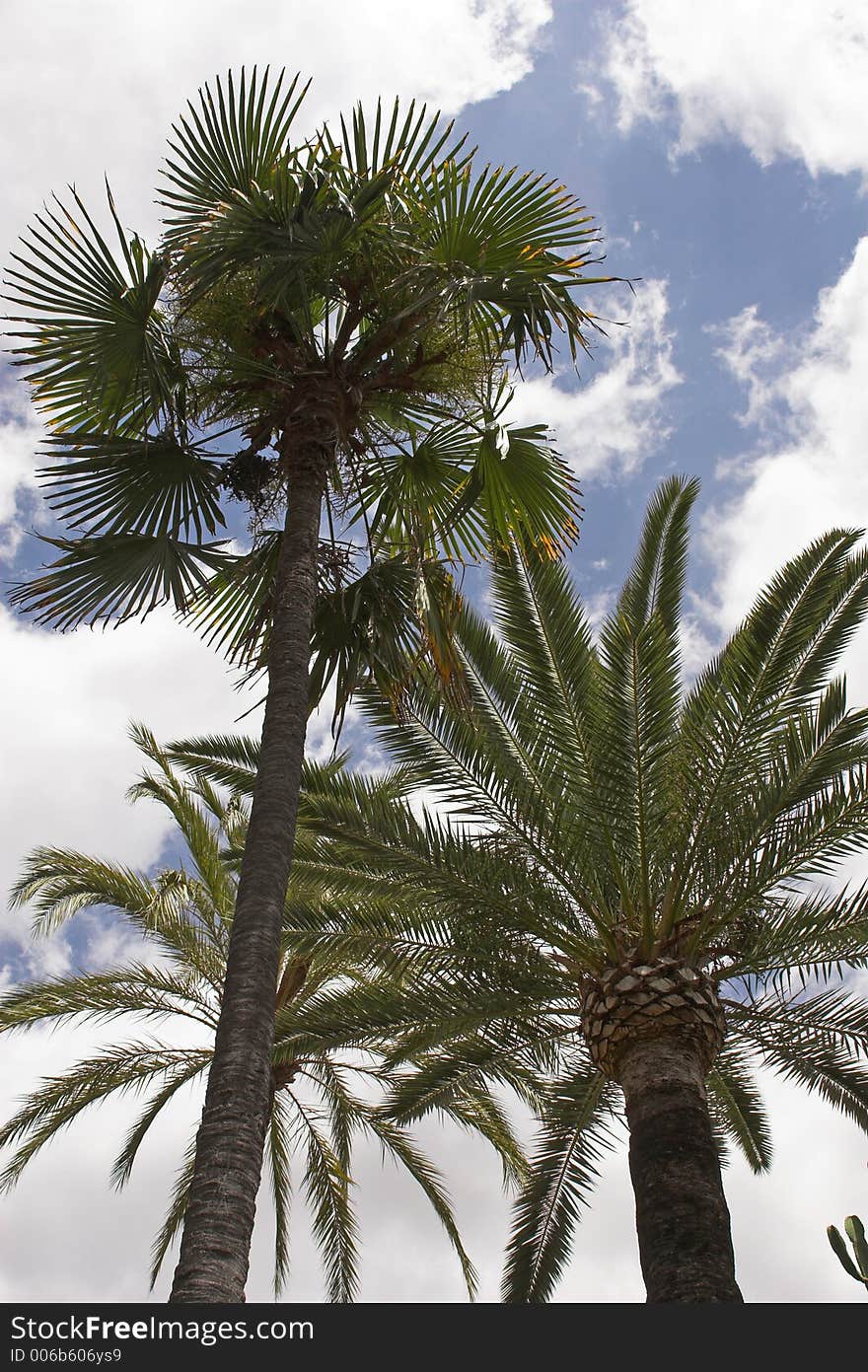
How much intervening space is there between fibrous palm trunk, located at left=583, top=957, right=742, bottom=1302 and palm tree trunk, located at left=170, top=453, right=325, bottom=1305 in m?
3.41

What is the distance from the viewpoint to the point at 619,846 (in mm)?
8883

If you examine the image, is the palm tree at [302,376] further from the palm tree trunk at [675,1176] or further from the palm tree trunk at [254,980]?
the palm tree trunk at [675,1176]

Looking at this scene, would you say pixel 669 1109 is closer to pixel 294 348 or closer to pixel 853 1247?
pixel 853 1247

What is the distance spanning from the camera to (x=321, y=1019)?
356 inches

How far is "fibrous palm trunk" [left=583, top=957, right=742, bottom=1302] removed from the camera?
23.4 feet

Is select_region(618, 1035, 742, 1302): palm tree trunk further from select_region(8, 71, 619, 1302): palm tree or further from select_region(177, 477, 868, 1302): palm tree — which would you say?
select_region(8, 71, 619, 1302): palm tree

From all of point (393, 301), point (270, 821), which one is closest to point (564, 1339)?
point (270, 821)

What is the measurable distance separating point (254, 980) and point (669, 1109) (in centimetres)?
403

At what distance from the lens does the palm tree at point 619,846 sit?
858 cm

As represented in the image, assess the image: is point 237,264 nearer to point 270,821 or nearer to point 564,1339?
point 270,821

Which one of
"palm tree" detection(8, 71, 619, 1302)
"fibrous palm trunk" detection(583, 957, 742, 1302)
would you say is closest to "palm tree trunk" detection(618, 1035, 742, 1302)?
"fibrous palm trunk" detection(583, 957, 742, 1302)

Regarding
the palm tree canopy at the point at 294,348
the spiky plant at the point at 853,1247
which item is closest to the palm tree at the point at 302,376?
the palm tree canopy at the point at 294,348

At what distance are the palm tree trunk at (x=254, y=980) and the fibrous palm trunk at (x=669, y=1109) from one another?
11.2ft

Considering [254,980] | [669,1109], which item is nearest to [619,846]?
[669,1109]
